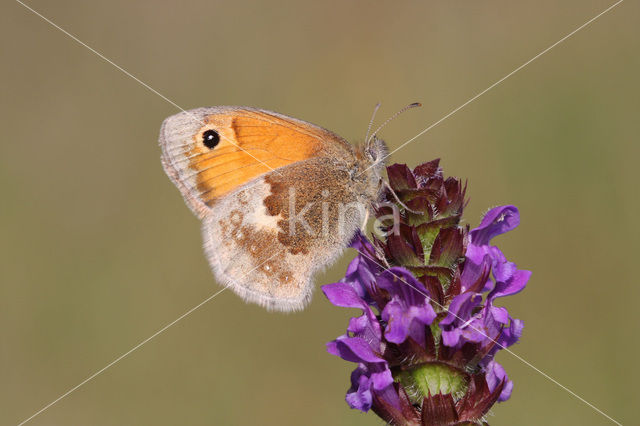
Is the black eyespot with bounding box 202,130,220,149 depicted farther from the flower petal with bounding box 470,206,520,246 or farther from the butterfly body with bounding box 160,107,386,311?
the flower petal with bounding box 470,206,520,246

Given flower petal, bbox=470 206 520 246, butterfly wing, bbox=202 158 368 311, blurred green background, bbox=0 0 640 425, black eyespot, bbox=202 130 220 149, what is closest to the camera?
flower petal, bbox=470 206 520 246

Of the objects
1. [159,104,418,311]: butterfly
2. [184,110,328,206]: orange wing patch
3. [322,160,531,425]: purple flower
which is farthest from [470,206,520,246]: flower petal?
[184,110,328,206]: orange wing patch

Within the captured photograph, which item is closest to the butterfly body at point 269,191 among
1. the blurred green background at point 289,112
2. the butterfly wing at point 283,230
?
the butterfly wing at point 283,230

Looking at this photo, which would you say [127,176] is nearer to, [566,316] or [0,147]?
[0,147]

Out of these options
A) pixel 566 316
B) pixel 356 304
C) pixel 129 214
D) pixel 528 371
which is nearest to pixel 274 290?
pixel 356 304

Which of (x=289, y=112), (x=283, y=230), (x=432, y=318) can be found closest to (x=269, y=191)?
(x=283, y=230)

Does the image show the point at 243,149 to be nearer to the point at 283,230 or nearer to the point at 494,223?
the point at 283,230

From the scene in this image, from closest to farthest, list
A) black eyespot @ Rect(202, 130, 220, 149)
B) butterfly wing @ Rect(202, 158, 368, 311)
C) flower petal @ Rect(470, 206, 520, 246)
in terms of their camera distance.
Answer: flower petal @ Rect(470, 206, 520, 246) < butterfly wing @ Rect(202, 158, 368, 311) < black eyespot @ Rect(202, 130, 220, 149)

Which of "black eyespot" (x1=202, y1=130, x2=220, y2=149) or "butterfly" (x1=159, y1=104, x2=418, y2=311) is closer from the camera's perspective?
"butterfly" (x1=159, y1=104, x2=418, y2=311)
